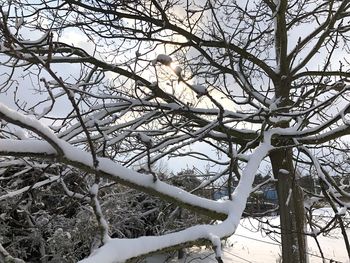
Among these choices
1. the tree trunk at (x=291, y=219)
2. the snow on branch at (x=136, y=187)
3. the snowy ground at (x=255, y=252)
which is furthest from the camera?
the snowy ground at (x=255, y=252)

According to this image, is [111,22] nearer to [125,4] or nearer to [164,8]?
[125,4]

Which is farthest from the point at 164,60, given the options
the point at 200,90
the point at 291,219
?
the point at 291,219

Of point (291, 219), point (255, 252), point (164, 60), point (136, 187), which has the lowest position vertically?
point (255, 252)

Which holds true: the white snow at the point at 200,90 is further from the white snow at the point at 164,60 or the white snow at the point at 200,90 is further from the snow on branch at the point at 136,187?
the snow on branch at the point at 136,187

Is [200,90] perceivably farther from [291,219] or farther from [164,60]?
[291,219]

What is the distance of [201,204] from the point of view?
1.89 metres

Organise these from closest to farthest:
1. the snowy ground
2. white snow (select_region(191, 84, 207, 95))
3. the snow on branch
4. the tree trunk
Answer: the snow on branch < white snow (select_region(191, 84, 207, 95)) < the tree trunk < the snowy ground

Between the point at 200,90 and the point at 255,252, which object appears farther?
the point at 255,252

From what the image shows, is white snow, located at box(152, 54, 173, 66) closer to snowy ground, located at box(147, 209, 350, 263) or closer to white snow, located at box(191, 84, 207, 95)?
white snow, located at box(191, 84, 207, 95)

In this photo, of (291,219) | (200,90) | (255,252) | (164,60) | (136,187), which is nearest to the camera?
(164,60)

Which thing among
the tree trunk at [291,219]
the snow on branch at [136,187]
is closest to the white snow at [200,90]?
the snow on branch at [136,187]

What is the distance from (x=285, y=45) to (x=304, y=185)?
2.04 metres

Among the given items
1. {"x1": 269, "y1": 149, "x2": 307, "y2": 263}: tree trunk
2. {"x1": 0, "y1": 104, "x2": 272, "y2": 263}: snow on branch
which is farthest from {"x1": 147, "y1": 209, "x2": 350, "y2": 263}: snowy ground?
{"x1": 0, "y1": 104, "x2": 272, "y2": 263}: snow on branch

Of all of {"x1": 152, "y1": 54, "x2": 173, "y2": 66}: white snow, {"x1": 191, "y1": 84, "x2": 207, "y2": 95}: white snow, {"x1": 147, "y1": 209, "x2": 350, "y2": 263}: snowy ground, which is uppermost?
{"x1": 191, "y1": 84, "x2": 207, "y2": 95}: white snow
